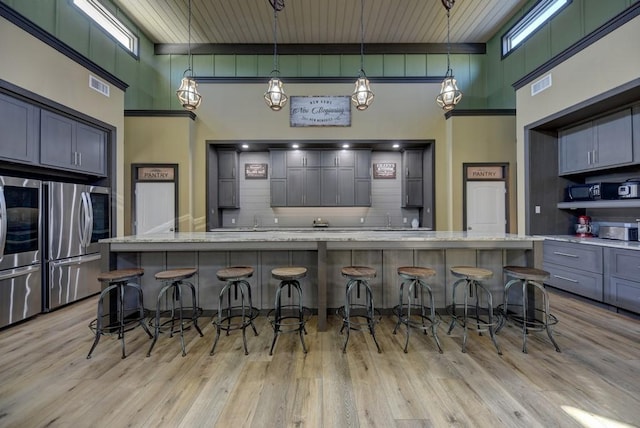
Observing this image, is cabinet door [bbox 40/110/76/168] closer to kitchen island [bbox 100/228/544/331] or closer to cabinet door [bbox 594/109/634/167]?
kitchen island [bbox 100/228/544/331]

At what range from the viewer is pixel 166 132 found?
5.09 metres

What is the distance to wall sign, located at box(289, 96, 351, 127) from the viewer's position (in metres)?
5.36

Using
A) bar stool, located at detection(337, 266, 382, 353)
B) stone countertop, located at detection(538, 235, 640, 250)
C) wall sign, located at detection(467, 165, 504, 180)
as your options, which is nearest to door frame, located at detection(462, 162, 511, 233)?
wall sign, located at detection(467, 165, 504, 180)

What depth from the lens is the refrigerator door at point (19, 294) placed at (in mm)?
2887

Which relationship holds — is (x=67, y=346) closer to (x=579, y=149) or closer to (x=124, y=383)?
(x=124, y=383)

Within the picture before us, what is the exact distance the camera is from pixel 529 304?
2.90 meters

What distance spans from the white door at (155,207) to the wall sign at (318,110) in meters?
2.76

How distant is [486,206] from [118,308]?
236 inches

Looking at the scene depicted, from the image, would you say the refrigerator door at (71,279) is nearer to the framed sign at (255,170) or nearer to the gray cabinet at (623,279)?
the framed sign at (255,170)

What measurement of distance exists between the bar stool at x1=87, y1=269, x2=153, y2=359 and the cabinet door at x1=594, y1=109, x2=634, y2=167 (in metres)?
5.90

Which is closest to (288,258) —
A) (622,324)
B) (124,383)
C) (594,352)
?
(124,383)

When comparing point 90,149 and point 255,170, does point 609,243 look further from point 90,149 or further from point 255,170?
point 90,149

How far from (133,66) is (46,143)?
2923 mm

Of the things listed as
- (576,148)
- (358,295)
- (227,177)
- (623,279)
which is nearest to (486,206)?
(576,148)
